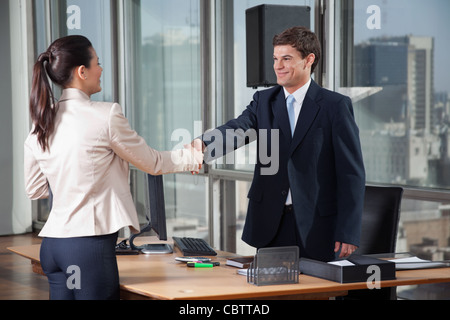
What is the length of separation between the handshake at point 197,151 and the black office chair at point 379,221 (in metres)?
0.99

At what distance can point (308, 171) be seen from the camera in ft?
9.11

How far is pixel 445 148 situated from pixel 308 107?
169 cm

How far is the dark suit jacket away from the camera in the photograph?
2.72 meters

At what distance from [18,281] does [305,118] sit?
3831 millimetres

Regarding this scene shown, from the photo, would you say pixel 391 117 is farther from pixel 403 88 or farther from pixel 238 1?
pixel 238 1

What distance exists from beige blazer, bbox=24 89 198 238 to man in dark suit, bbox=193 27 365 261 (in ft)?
2.41

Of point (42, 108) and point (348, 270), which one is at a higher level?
point (42, 108)

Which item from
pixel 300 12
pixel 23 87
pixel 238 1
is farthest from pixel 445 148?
pixel 23 87

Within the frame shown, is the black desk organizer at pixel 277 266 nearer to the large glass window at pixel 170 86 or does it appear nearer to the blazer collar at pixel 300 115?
the blazer collar at pixel 300 115

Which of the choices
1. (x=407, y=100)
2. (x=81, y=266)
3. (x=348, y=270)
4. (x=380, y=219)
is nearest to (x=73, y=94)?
(x=81, y=266)

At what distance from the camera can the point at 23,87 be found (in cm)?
843

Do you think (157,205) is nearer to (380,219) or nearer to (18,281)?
(380,219)

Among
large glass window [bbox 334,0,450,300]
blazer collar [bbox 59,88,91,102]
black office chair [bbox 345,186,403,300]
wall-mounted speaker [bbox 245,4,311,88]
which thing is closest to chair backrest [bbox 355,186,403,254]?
black office chair [bbox 345,186,403,300]

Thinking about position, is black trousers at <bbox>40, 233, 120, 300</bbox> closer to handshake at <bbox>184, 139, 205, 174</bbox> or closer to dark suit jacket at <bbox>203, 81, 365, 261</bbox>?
handshake at <bbox>184, 139, 205, 174</bbox>
